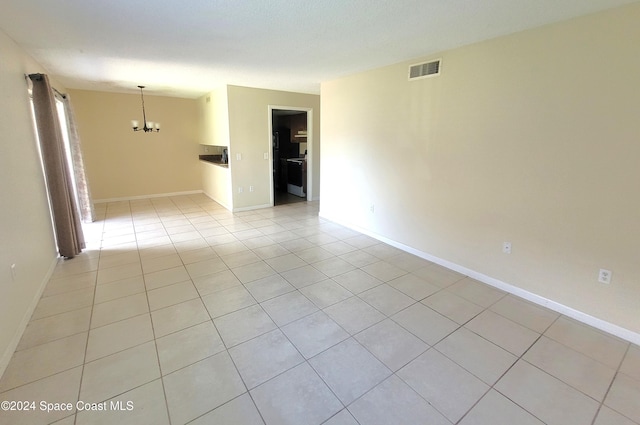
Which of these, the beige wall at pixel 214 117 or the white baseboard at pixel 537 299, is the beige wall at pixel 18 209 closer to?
the beige wall at pixel 214 117

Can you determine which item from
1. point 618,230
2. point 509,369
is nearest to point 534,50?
point 618,230

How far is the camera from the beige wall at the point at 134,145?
6.29 m

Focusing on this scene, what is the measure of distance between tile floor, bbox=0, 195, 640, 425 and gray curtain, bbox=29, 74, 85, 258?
1.09 ft

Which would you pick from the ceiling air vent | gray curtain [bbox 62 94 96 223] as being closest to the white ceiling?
the ceiling air vent

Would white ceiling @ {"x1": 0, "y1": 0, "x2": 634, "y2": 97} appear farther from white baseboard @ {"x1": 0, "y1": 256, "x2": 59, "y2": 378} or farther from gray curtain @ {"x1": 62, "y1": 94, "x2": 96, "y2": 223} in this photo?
white baseboard @ {"x1": 0, "y1": 256, "x2": 59, "y2": 378}

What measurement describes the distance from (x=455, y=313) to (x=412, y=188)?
1.65 metres

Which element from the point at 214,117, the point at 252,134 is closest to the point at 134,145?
the point at 214,117

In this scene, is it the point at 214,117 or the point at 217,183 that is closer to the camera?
the point at 214,117

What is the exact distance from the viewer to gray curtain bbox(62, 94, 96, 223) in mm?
4703

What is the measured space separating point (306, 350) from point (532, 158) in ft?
8.21

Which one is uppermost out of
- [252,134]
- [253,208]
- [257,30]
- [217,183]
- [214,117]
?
[257,30]

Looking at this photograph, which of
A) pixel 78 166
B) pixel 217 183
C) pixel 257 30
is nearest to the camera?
pixel 257 30

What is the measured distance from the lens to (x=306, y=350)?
208 cm

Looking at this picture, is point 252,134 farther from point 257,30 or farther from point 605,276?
point 605,276
